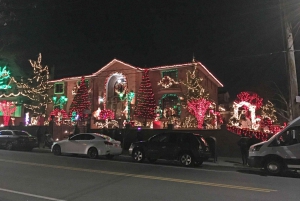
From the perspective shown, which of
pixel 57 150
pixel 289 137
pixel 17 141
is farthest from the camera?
pixel 17 141

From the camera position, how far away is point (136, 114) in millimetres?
30719

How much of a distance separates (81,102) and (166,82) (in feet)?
34.2

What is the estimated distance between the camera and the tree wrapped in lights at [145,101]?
30.3m

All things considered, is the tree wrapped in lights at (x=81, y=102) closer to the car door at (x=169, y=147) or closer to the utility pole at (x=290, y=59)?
the car door at (x=169, y=147)

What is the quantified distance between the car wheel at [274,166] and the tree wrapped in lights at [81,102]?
25.3 m

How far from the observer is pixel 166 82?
31266 millimetres

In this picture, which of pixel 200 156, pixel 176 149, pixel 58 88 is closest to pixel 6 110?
pixel 58 88

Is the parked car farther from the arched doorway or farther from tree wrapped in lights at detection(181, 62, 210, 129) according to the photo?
tree wrapped in lights at detection(181, 62, 210, 129)

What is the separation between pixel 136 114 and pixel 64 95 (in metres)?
12.5

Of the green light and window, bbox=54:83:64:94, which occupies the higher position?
the green light

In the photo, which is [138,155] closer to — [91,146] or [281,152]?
[91,146]

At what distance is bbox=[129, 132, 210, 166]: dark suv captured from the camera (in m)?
14.6

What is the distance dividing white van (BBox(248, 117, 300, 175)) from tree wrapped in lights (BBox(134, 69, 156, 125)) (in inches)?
706

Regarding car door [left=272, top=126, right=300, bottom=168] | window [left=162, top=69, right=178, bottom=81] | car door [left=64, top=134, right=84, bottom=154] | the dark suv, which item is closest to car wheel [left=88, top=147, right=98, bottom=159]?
car door [left=64, top=134, right=84, bottom=154]
